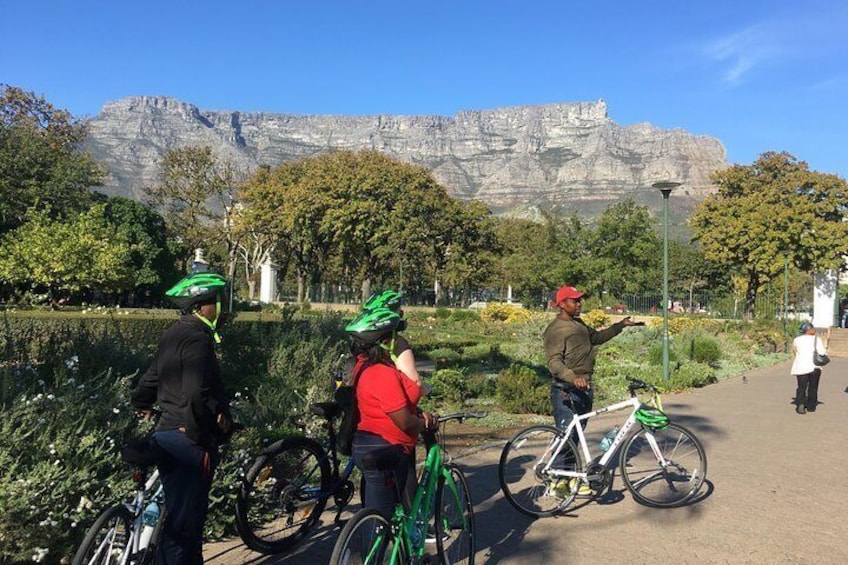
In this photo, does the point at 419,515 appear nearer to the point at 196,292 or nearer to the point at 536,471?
the point at 196,292

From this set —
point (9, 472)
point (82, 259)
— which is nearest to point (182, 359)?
point (9, 472)

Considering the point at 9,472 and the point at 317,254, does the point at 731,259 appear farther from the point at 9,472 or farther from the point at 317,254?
the point at 9,472

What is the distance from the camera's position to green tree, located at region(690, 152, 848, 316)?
132 ft

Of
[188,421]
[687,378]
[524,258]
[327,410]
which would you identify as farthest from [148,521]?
[524,258]

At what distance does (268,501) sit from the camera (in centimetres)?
476

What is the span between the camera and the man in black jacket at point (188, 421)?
10.6ft

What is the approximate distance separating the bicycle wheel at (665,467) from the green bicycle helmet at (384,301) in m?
2.69

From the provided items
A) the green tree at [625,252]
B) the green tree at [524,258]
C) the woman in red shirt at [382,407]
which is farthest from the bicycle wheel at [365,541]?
the green tree at [524,258]

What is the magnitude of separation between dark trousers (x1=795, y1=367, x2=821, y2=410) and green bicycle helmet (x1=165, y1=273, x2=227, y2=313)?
11.3 meters

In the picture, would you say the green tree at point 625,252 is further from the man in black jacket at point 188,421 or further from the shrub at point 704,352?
the man in black jacket at point 188,421

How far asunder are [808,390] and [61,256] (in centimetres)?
2152

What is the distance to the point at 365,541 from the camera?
325cm

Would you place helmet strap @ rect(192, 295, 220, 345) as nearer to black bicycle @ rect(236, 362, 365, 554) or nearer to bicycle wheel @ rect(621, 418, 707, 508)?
black bicycle @ rect(236, 362, 365, 554)

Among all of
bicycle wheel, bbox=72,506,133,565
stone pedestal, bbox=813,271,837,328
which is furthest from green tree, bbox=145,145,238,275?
bicycle wheel, bbox=72,506,133,565
